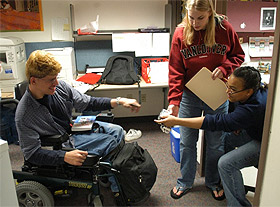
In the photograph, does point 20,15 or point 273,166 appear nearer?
point 273,166

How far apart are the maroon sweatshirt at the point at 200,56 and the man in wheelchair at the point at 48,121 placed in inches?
22.0

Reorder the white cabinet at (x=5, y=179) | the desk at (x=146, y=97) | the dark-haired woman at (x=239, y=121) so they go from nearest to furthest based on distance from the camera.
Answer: the white cabinet at (x=5, y=179), the dark-haired woman at (x=239, y=121), the desk at (x=146, y=97)

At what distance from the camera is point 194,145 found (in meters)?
1.84

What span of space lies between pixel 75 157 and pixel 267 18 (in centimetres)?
248

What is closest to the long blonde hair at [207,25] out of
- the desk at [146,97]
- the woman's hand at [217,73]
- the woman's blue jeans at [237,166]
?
the woman's hand at [217,73]

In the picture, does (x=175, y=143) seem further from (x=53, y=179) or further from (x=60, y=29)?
(x=60, y=29)

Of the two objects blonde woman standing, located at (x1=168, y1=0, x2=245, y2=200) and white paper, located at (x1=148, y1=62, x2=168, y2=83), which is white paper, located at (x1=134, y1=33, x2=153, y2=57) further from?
blonde woman standing, located at (x1=168, y1=0, x2=245, y2=200)

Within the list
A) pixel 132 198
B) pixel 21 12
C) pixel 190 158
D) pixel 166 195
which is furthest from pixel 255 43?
pixel 21 12

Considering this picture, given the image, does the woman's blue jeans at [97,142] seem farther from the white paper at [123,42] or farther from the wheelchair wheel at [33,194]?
the white paper at [123,42]

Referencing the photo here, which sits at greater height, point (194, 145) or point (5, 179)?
point (5, 179)

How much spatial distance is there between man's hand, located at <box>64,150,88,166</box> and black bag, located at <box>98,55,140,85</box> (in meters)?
1.39

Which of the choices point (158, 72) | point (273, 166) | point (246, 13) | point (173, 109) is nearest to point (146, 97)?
point (158, 72)

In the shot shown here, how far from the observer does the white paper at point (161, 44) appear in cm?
297

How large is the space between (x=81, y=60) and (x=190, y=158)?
194 cm
